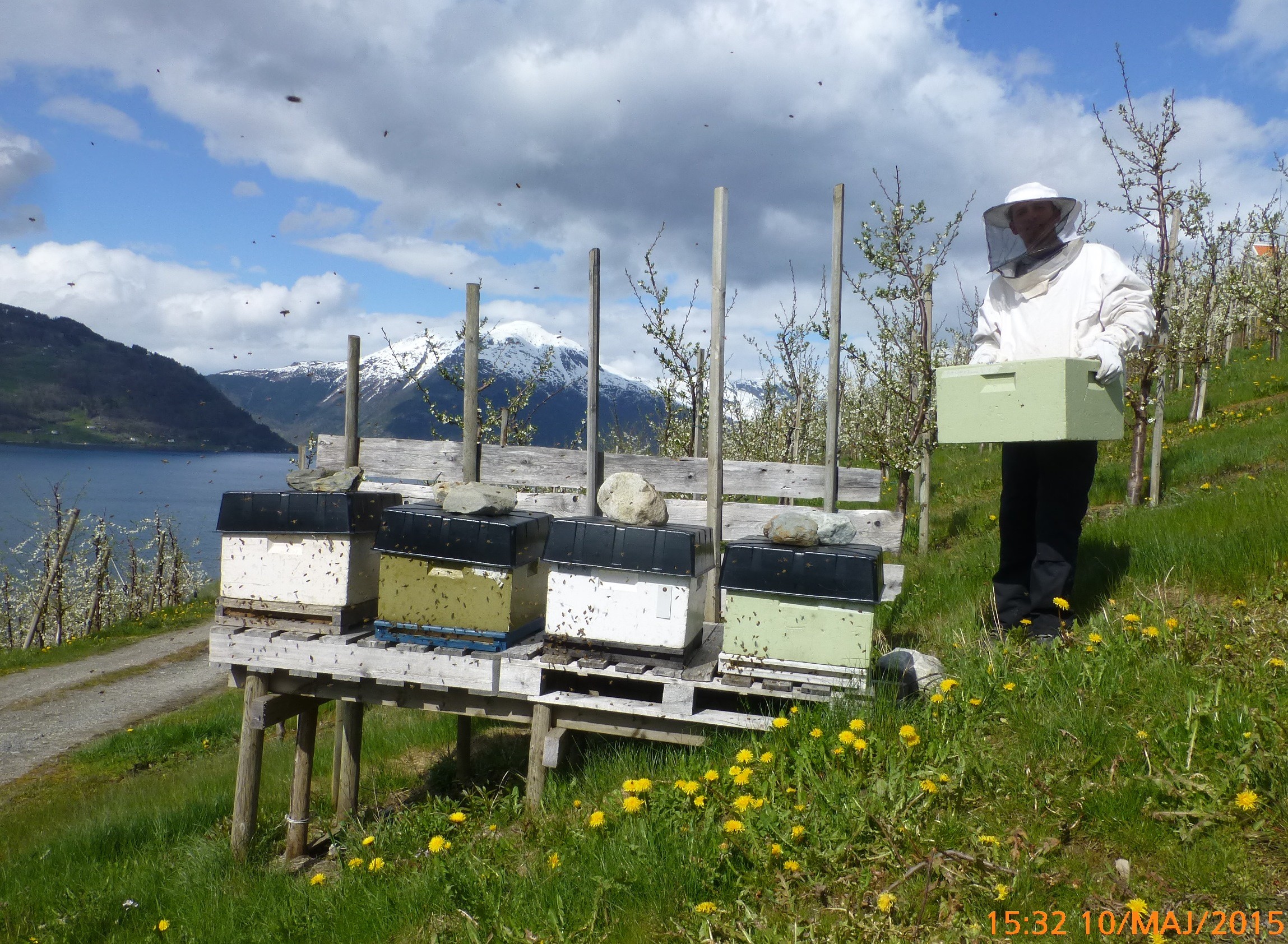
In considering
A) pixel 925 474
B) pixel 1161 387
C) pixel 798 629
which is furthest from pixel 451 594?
pixel 1161 387

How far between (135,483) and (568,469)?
111m

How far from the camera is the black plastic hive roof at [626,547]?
346cm

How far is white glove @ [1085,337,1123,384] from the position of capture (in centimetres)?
352

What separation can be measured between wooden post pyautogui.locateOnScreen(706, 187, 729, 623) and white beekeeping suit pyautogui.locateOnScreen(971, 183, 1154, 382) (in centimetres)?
155

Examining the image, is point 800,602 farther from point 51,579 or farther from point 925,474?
point 51,579

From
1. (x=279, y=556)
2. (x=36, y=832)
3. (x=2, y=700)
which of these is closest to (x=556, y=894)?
(x=279, y=556)

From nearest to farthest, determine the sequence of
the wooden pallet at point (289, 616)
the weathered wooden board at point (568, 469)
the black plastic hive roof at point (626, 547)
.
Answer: the black plastic hive roof at point (626, 547) < the wooden pallet at point (289, 616) < the weathered wooden board at point (568, 469)

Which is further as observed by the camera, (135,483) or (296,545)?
(135,483)

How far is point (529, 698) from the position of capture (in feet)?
12.5

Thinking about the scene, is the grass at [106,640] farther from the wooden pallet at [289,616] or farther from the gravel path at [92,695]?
the wooden pallet at [289,616]

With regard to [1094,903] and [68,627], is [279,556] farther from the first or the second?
[68,627]

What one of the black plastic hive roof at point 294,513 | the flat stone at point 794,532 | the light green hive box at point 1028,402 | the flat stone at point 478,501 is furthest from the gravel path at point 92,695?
the light green hive box at point 1028,402

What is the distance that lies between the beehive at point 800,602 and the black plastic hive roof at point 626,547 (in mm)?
192

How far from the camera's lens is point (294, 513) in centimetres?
410
